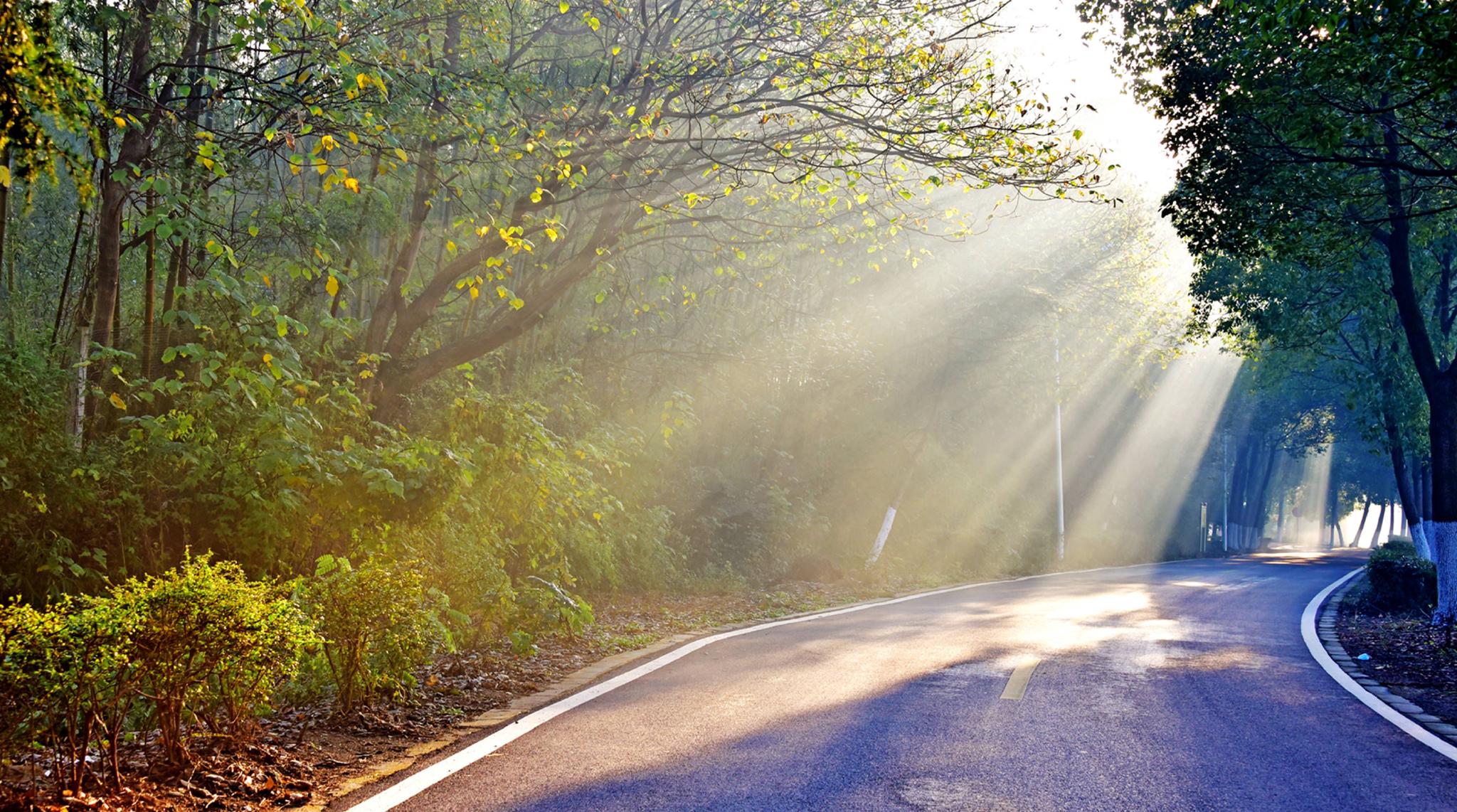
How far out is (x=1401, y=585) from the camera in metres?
20.3

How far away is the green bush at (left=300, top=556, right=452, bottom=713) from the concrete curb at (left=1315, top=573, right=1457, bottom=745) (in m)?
7.06

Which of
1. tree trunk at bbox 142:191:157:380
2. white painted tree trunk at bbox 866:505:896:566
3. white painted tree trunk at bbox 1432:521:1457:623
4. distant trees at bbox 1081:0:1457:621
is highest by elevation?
distant trees at bbox 1081:0:1457:621

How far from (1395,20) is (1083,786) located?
293 inches

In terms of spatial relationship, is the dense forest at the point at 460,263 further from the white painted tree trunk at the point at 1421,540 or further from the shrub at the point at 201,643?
the white painted tree trunk at the point at 1421,540

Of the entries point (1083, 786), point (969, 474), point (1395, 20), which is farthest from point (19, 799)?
point (969, 474)

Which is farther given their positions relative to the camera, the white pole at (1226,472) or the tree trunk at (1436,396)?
the white pole at (1226,472)

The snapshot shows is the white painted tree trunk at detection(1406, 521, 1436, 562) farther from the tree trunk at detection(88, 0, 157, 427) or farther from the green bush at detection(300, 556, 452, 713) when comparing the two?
the tree trunk at detection(88, 0, 157, 427)

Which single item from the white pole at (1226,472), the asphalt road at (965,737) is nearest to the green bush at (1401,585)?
the asphalt road at (965,737)

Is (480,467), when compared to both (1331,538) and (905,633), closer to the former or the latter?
(905,633)

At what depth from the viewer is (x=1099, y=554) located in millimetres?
43500

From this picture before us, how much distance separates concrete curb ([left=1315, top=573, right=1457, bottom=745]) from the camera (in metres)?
7.41

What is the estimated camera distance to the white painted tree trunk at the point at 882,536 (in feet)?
93.3

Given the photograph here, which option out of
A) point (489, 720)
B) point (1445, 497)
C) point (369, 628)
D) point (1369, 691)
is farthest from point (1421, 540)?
point (369, 628)

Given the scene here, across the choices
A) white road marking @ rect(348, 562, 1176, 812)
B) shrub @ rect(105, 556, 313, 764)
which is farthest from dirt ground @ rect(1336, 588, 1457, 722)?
shrub @ rect(105, 556, 313, 764)
